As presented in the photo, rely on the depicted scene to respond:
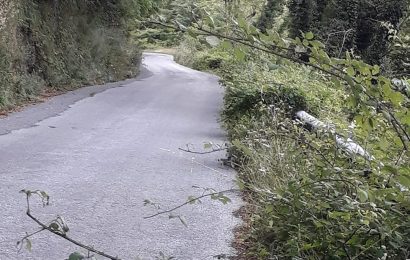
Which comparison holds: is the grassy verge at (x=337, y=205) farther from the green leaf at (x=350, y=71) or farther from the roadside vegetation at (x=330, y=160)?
the green leaf at (x=350, y=71)

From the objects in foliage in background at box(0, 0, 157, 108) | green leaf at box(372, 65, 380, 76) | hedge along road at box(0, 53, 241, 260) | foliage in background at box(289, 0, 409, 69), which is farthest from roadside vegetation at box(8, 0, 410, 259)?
foliage in background at box(289, 0, 409, 69)

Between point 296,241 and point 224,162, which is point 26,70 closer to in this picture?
point 224,162

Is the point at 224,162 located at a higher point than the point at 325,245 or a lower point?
lower

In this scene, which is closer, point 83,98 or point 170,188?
point 170,188

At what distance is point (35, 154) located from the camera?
873cm

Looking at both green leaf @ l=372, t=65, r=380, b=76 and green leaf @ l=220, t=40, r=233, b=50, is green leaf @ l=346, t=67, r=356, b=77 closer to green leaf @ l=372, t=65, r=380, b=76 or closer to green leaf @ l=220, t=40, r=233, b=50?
green leaf @ l=372, t=65, r=380, b=76

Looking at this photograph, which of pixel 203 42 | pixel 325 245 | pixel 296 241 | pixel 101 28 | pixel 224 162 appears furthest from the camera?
pixel 101 28

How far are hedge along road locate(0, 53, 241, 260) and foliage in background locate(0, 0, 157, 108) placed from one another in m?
1.95

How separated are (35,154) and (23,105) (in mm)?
6286

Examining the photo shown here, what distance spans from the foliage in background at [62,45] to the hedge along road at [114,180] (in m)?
1.95

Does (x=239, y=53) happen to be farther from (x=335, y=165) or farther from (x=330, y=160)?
(x=330, y=160)

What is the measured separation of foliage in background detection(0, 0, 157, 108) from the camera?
15.9m

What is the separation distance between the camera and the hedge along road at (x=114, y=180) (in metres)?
5.17

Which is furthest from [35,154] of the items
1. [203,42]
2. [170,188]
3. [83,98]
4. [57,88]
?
[57,88]
